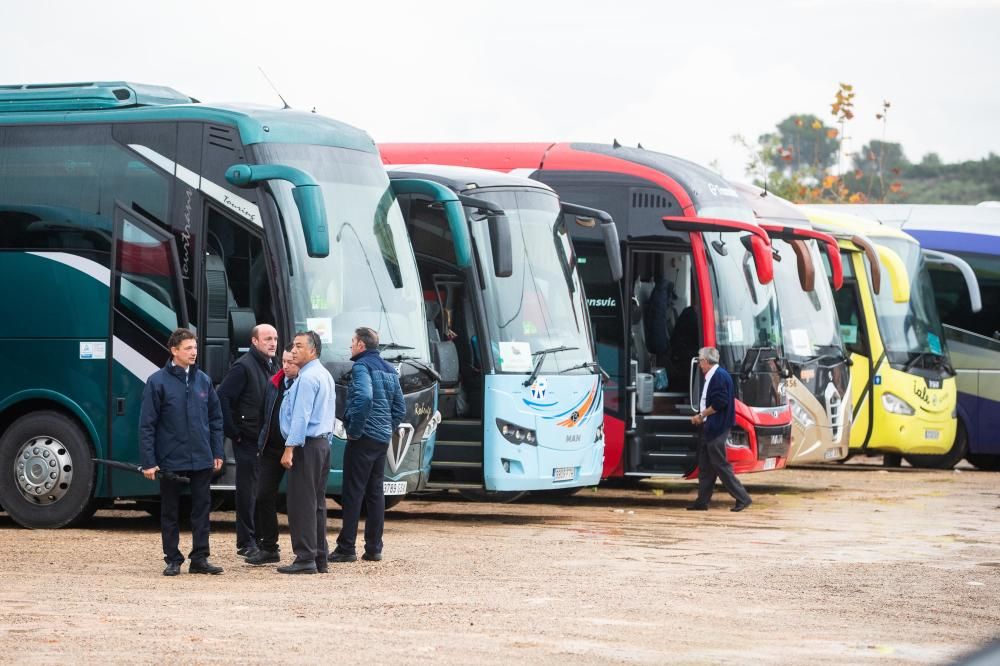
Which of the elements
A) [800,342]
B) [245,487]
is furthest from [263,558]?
→ [800,342]

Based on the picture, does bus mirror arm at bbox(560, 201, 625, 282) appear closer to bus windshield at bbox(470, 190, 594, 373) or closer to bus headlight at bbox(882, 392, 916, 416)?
bus windshield at bbox(470, 190, 594, 373)

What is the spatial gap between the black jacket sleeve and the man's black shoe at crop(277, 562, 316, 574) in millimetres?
1139

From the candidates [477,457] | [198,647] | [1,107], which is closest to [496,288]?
[477,457]

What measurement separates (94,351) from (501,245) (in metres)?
3.81

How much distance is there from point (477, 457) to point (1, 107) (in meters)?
5.38

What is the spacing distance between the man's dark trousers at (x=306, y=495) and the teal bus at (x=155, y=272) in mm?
2207

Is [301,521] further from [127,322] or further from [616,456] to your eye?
[616,456]

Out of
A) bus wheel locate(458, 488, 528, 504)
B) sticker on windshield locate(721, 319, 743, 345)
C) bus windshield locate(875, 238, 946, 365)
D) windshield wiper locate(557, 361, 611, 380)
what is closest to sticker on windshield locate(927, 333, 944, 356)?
bus windshield locate(875, 238, 946, 365)

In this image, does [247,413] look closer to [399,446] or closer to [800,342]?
[399,446]

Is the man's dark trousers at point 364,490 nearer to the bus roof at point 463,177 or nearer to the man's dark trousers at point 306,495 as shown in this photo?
the man's dark trousers at point 306,495

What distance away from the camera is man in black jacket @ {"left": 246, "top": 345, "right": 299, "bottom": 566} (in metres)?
12.8

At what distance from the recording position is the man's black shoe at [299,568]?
1247 cm

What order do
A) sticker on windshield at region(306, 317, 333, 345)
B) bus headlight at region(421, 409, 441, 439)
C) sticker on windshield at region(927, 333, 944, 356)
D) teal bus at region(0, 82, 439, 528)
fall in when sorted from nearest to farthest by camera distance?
sticker on windshield at region(306, 317, 333, 345), teal bus at region(0, 82, 439, 528), bus headlight at region(421, 409, 441, 439), sticker on windshield at region(927, 333, 944, 356)

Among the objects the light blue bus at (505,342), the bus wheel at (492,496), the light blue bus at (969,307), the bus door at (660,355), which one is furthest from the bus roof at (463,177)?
the light blue bus at (969,307)
